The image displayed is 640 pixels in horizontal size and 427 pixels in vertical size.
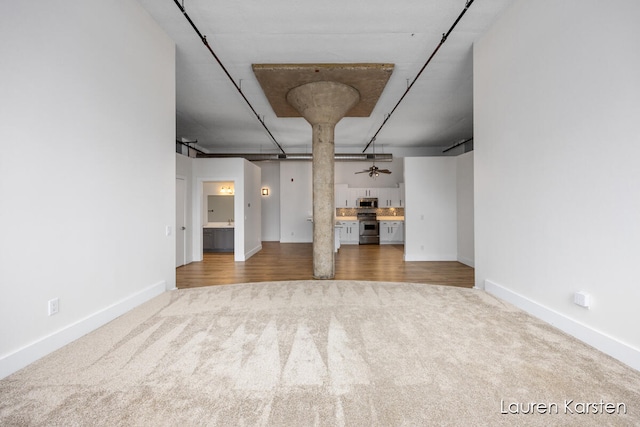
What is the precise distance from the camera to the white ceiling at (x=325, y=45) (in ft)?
11.6

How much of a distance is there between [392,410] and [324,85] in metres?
4.83

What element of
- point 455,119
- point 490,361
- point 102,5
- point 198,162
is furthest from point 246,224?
point 490,361

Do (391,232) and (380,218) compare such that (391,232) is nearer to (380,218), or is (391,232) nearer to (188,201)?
(380,218)

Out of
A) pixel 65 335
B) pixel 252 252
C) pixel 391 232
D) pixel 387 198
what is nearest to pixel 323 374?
pixel 65 335

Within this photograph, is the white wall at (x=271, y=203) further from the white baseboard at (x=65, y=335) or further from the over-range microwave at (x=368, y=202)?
the white baseboard at (x=65, y=335)

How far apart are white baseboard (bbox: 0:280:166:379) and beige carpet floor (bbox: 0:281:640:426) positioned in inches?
2.4

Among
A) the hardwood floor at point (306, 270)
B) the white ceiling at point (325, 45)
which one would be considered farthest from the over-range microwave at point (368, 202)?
the white ceiling at point (325, 45)

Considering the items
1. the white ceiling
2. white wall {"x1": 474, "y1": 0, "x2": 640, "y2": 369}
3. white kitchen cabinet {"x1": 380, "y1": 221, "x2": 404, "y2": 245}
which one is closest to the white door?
the white ceiling

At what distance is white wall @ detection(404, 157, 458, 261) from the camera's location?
7.78 m

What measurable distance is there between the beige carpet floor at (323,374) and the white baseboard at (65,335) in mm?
61

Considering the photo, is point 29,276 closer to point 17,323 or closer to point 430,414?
point 17,323

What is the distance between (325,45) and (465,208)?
5.25 m

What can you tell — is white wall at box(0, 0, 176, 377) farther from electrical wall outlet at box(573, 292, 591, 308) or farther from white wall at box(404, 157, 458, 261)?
white wall at box(404, 157, 458, 261)

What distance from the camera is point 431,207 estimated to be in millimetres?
7844
